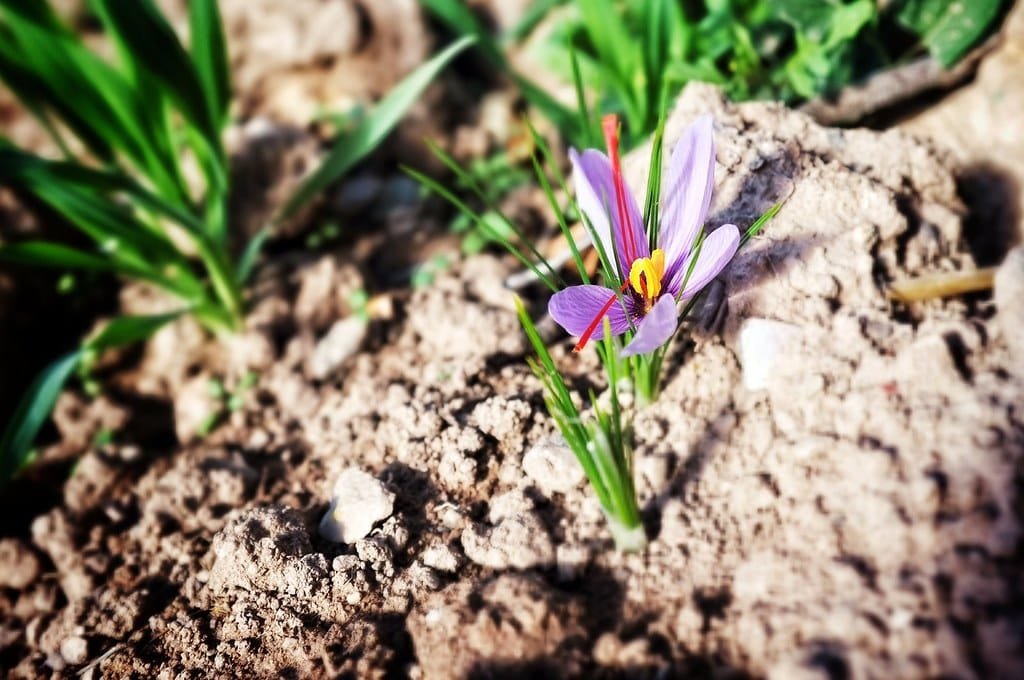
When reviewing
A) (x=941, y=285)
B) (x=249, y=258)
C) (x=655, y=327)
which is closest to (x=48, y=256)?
A: (x=249, y=258)

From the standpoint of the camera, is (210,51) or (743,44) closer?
(743,44)

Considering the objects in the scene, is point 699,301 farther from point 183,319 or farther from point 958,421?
point 183,319

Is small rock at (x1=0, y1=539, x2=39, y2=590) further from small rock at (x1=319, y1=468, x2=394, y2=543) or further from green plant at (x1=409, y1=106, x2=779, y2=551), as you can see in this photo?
green plant at (x1=409, y1=106, x2=779, y2=551)

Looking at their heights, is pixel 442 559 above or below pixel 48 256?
below

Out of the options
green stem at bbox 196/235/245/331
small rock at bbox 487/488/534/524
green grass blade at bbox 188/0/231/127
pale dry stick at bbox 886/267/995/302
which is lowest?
pale dry stick at bbox 886/267/995/302

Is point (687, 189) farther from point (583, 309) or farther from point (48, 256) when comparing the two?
point (48, 256)

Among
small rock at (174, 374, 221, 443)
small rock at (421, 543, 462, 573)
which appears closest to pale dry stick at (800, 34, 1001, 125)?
small rock at (421, 543, 462, 573)

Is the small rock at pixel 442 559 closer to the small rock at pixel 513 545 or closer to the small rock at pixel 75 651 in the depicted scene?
the small rock at pixel 513 545
